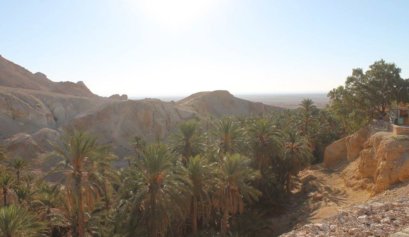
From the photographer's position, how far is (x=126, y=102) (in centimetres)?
6794

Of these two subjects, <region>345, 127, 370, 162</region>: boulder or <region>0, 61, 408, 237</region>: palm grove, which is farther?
<region>345, 127, 370, 162</region>: boulder

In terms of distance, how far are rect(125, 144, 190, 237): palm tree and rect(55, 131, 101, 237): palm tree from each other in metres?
2.68

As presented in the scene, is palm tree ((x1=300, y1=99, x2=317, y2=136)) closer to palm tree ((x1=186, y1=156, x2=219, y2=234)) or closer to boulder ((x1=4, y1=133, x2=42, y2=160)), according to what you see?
palm tree ((x1=186, y1=156, x2=219, y2=234))

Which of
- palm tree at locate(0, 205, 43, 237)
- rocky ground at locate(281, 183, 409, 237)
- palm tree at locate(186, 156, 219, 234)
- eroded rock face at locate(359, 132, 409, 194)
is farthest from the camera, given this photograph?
palm tree at locate(186, 156, 219, 234)

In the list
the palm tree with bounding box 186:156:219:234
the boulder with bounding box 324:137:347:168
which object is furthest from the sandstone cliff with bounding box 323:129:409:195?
the palm tree with bounding box 186:156:219:234

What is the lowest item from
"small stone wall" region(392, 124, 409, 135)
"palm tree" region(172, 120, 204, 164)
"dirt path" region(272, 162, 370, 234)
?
"dirt path" region(272, 162, 370, 234)

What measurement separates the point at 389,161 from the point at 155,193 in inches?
546

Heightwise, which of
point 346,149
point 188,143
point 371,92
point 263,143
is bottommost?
point 346,149

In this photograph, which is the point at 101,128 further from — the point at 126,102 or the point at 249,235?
the point at 249,235

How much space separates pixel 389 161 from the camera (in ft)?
77.8

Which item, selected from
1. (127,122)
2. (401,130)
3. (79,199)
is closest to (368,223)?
(79,199)

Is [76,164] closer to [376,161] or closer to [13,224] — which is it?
[13,224]

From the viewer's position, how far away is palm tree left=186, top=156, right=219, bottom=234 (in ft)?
76.2

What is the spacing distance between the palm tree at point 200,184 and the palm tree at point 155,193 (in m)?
1.75
